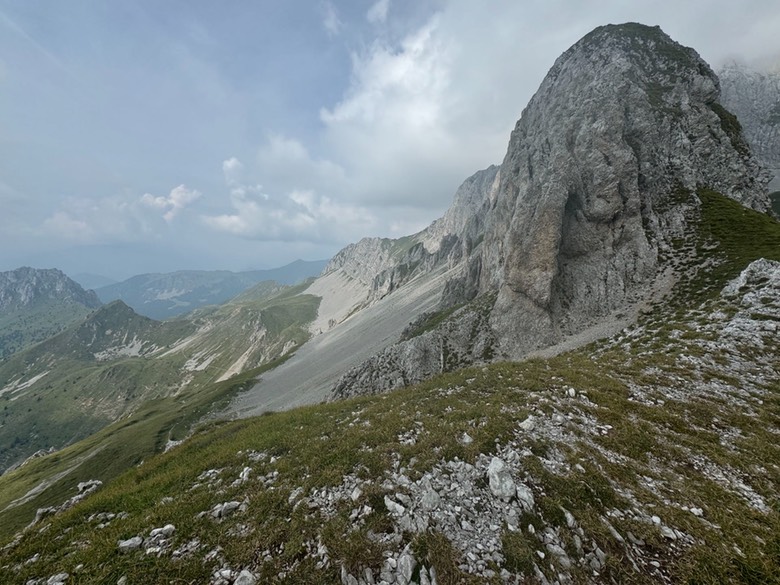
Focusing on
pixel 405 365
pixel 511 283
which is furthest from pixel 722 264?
pixel 405 365

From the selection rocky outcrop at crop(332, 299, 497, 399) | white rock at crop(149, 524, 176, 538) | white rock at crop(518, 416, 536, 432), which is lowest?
rocky outcrop at crop(332, 299, 497, 399)

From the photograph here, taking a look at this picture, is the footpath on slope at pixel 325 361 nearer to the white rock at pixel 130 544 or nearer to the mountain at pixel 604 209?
the mountain at pixel 604 209

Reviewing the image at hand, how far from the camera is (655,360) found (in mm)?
20969

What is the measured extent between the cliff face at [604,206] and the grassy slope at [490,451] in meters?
31.9

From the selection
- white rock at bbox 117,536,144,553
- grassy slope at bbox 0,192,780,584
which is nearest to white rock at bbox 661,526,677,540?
grassy slope at bbox 0,192,780,584

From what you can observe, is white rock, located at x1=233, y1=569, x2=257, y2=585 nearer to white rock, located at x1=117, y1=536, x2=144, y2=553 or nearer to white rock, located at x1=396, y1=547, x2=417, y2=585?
white rock, located at x1=396, y1=547, x2=417, y2=585

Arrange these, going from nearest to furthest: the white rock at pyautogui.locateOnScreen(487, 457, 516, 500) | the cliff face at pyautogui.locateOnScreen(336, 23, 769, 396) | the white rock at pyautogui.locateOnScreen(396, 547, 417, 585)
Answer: the white rock at pyautogui.locateOnScreen(396, 547, 417, 585) → the white rock at pyautogui.locateOnScreen(487, 457, 516, 500) → the cliff face at pyautogui.locateOnScreen(336, 23, 769, 396)

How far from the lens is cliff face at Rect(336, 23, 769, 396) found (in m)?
49.0

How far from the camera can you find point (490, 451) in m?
11.4

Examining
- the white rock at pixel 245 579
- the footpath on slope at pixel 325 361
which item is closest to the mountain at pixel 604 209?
the footpath on slope at pixel 325 361

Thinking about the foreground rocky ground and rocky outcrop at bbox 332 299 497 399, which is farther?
rocky outcrop at bbox 332 299 497 399

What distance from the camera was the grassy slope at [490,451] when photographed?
24.9ft

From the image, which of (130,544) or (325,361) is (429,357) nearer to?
(130,544)

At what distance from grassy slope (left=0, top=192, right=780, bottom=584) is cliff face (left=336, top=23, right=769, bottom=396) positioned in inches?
1254
